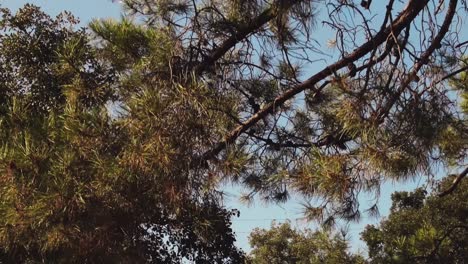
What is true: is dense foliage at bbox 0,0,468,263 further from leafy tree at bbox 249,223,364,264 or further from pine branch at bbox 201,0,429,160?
leafy tree at bbox 249,223,364,264

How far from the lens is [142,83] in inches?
68.8

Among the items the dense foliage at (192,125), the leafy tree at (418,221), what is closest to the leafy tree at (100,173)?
the dense foliage at (192,125)

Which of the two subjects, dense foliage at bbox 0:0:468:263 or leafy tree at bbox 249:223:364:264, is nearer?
dense foliage at bbox 0:0:468:263

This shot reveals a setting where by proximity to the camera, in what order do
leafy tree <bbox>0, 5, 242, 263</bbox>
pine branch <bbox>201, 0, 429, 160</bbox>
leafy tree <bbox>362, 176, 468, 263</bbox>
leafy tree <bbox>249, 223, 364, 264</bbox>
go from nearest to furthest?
leafy tree <bbox>0, 5, 242, 263</bbox> < pine branch <bbox>201, 0, 429, 160</bbox> < leafy tree <bbox>362, 176, 468, 263</bbox> < leafy tree <bbox>249, 223, 364, 264</bbox>

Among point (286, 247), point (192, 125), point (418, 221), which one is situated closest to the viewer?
point (192, 125)

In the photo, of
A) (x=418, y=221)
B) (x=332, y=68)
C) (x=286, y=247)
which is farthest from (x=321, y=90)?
(x=286, y=247)

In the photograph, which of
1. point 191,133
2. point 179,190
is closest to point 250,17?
point 191,133

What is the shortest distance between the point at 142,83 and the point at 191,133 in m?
0.30

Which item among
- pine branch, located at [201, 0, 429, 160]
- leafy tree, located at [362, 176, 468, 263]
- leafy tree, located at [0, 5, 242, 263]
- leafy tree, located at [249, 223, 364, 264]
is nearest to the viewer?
leafy tree, located at [0, 5, 242, 263]

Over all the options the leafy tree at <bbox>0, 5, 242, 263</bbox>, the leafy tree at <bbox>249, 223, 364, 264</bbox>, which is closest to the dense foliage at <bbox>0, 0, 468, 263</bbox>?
the leafy tree at <bbox>0, 5, 242, 263</bbox>

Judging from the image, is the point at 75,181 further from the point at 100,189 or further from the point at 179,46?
the point at 179,46

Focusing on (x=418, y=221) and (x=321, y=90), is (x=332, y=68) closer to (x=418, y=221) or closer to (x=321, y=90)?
(x=321, y=90)

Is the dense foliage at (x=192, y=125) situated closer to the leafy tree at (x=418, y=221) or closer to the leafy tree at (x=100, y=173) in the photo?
the leafy tree at (x=100, y=173)

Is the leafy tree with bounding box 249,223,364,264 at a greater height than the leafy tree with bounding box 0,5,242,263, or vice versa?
the leafy tree with bounding box 249,223,364,264
